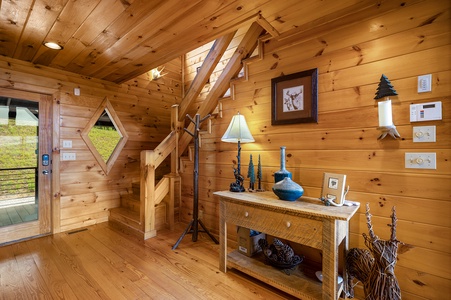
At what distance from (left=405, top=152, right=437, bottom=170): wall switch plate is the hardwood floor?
53.1 inches

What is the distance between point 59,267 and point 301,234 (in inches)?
89.6

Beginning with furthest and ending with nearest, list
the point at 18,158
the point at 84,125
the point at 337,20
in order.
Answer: the point at 84,125, the point at 18,158, the point at 337,20

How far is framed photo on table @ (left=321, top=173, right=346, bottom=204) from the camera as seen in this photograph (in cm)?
154

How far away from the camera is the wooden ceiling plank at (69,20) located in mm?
1662

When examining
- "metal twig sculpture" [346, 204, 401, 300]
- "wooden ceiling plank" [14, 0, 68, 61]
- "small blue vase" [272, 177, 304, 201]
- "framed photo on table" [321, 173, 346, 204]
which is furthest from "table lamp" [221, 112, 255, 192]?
"wooden ceiling plank" [14, 0, 68, 61]

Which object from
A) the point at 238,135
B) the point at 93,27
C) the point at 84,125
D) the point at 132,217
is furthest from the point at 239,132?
the point at 84,125

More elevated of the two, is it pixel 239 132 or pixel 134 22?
pixel 134 22

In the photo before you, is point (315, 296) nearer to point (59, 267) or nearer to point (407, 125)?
point (407, 125)

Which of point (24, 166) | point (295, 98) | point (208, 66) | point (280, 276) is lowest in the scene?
point (280, 276)

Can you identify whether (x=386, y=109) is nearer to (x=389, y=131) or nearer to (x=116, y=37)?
(x=389, y=131)

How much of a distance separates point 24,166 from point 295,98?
3388 millimetres

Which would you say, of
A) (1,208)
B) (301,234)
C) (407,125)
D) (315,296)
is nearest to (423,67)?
(407,125)

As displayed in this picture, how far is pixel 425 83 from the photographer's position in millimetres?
1434

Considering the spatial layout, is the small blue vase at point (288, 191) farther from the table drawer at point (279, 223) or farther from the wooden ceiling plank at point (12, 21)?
the wooden ceiling plank at point (12, 21)
